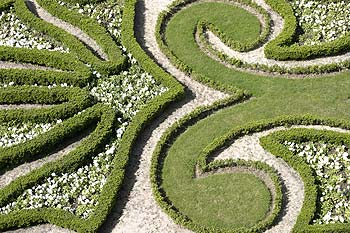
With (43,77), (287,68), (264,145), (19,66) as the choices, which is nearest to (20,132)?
(43,77)

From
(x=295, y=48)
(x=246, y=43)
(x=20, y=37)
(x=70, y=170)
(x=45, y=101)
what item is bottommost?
(x=70, y=170)

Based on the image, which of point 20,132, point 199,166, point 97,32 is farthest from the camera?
point 97,32

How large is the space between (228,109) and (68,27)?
6.91 meters

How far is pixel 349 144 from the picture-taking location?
2006cm

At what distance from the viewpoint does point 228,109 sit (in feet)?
70.8

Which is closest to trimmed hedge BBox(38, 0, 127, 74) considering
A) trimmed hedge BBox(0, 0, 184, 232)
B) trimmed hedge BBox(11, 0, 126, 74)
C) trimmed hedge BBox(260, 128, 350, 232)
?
trimmed hedge BBox(11, 0, 126, 74)

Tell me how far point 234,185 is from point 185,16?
7.63m

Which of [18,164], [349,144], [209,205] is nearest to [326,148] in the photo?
[349,144]

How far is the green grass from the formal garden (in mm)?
43

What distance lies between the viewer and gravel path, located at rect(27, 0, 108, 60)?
2355cm

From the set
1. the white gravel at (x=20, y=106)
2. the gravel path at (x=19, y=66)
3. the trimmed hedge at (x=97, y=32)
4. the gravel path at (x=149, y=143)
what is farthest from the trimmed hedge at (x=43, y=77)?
the gravel path at (x=149, y=143)

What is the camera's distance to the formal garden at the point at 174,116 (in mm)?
19047

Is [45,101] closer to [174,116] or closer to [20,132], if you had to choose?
[20,132]

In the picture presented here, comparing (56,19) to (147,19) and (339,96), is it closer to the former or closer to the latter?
(147,19)
